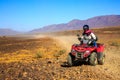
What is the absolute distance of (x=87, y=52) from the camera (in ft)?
38.9

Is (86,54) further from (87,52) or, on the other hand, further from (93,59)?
(93,59)

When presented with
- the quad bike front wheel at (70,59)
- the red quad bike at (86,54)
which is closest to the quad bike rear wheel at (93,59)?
the red quad bike at (86,54)

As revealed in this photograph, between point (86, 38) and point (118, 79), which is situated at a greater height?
point (86, 38)

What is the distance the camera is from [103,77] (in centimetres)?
987

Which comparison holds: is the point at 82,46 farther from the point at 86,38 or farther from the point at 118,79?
the point at 118,79

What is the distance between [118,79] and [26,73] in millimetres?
4129

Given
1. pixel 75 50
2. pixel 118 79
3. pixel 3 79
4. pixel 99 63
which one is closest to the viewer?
pixel 118 79

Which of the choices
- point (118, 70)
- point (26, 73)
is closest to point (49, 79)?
point (26, 73)

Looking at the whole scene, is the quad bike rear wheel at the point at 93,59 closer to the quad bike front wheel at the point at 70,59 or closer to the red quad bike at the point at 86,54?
the red quad bike at the point at 86,54

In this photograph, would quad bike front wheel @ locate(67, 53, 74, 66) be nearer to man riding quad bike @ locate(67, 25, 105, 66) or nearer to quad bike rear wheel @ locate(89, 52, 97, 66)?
man riding quad bike @ locate(67, 25, 105, 66)

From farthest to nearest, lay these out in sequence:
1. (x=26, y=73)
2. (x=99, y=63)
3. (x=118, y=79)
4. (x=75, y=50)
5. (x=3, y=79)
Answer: (x=99, y=63) < (x=75, y=50) < (x=26, y=73) < (x=3, y=79) < (x=118, y=79)

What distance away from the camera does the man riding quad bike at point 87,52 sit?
39.1 feet

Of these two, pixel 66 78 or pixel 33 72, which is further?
pixel 33 72

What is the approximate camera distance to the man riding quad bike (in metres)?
11.9
